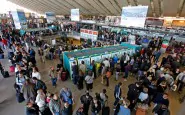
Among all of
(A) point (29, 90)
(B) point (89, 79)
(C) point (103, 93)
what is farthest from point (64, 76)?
(C) point (103, 93)

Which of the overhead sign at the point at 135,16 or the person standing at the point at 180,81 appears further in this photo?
the overhead sign at the point at 135,16

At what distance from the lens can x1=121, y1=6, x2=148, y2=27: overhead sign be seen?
6.87 m

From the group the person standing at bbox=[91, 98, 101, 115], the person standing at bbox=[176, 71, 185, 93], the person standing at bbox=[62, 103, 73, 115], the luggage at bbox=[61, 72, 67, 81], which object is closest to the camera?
the person standing at bbox=[62, 103, 73, 115]

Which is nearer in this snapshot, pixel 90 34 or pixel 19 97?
pixel 19 97

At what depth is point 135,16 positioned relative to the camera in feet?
23.7

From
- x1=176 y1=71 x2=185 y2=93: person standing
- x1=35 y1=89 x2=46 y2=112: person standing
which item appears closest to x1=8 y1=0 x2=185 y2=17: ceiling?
x1=176 y1=71 x2=185 y2=93: person standing

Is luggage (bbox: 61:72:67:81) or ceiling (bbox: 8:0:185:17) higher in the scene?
ceiling (bbox: 8:0:185:17)

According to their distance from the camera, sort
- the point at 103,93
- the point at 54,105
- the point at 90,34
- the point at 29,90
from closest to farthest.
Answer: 1. the point at 54,105
2. the point at 103,93
3. the point at 29,90
4. the point at 90,34

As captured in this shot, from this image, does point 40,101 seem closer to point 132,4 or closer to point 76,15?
point 76,15

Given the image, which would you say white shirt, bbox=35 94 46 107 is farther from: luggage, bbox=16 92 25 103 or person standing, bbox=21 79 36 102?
luggage, bbox=16 92 25 103

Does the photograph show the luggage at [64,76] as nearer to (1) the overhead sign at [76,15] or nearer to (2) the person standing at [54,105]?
(2) the person standing at [54,105]

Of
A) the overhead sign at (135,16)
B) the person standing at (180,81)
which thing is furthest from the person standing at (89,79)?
the person standing at (180,81)

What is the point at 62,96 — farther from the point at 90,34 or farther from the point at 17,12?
the point at 17,12

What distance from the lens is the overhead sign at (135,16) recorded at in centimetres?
687
